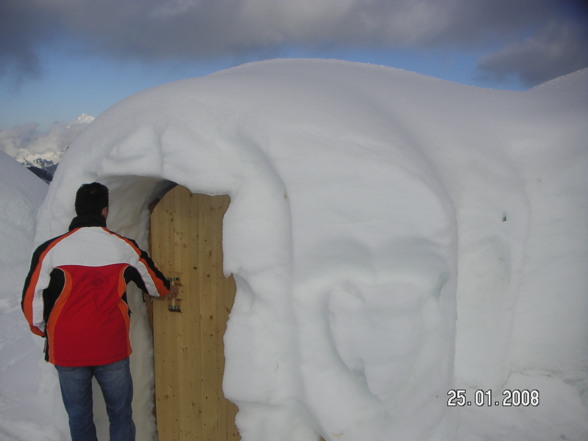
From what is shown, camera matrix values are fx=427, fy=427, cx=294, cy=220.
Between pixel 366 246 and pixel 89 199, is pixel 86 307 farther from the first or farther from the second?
pixel 366 246

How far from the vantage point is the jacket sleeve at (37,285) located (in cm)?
231

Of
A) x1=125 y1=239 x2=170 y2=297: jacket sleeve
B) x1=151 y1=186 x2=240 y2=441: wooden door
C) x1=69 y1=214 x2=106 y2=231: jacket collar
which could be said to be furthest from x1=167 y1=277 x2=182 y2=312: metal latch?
x1=69 y1=214 x2=106 y2=231: jacket collar

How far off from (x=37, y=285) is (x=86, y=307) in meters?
0.29

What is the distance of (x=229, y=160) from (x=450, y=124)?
178 cm

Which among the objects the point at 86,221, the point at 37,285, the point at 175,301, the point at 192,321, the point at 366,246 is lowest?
the point at 192,321

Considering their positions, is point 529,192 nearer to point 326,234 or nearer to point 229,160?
point 326,234

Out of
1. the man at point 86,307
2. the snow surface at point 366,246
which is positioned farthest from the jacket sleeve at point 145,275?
the snow surface at point 366,246

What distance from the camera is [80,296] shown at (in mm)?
2287

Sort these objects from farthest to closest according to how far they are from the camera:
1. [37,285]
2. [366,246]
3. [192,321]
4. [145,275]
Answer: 1. [192,321]
2. [145,275]
3. [37,285]
4. [366,246]

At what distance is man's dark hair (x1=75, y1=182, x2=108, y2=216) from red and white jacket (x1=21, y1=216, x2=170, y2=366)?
2.8 inches
